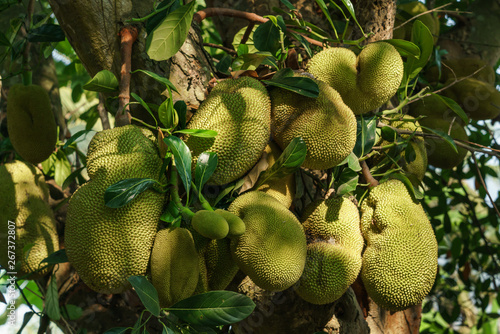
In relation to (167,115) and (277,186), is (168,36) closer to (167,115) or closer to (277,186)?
(167,115)

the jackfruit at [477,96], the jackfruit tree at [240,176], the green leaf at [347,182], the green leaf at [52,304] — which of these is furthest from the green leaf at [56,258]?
the jackfruit at [477,96]

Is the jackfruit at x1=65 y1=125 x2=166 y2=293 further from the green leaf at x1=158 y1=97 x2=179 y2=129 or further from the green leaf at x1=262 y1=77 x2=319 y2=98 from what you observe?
the green leaf at x1=262 y1=77 x2=319 y2=98

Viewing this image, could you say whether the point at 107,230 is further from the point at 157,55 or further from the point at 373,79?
the point at 373,79

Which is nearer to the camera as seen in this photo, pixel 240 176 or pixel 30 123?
pixel 240 176

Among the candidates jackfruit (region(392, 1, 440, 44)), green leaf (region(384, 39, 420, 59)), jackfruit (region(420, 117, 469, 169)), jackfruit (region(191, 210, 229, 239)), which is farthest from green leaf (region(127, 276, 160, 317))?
jackfruit (region(392, 1, 440, 44))

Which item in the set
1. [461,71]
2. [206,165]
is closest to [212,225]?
[206,165]

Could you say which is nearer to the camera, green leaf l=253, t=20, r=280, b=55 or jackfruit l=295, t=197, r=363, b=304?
jackfruit l=295, t=197, r=363, b=304
